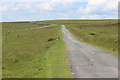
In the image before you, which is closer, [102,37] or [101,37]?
[102,37]

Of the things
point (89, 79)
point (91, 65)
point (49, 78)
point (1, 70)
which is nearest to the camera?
point (89, 79)

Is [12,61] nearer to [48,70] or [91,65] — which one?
[48,70]

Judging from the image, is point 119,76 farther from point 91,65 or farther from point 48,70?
point 48,70

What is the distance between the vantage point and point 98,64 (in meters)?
21.9

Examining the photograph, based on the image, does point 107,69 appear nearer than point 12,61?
Yes

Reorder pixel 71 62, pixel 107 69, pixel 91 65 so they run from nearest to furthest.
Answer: pixel 107 69 < pixel 91 65 < pixel 71 62

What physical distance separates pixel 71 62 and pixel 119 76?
23.0 ft

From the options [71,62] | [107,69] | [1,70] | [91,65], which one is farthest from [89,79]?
[1,70]

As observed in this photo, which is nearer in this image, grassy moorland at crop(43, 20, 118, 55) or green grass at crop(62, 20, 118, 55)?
green grass at crop(62, 20, 118, 55)

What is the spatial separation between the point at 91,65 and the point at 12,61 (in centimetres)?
1212

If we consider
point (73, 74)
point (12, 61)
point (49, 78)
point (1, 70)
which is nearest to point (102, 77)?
point (73, 74)

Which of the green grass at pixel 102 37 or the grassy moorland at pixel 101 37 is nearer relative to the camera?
the green grass at pixel 102 37

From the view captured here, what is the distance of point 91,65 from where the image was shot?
70.3 feet

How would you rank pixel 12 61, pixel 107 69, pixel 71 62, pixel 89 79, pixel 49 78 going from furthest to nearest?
pixel 12 61 < pixel 71 62 < pixel 107 69 < pixel 49 78 < pixel 89 79
